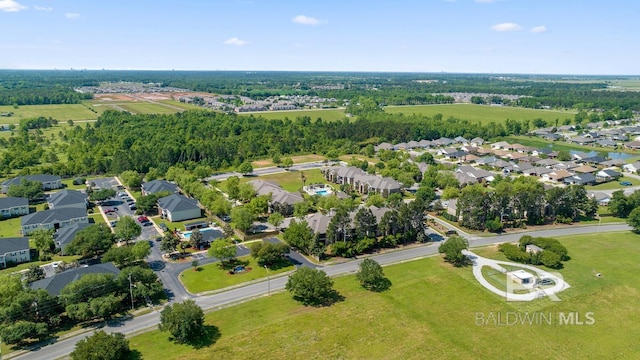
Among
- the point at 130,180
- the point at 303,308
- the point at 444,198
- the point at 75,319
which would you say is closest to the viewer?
the point at 75,319

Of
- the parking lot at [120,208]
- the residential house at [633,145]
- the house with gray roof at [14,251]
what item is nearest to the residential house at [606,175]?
the residential house at [633,145]

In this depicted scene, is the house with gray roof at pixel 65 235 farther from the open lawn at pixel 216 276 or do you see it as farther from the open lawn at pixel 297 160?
the open lawn at pixel 297 160

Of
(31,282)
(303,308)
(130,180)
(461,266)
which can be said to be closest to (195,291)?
(303,308)

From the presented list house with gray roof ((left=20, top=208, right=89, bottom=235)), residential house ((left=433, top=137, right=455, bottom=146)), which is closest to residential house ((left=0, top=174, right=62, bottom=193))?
house with gray roof ((left=20, top=208, right=89, bottom=235))

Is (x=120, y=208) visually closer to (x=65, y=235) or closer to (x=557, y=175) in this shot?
(x=65, y=235)

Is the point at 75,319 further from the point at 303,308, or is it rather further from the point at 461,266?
the point at 461,266

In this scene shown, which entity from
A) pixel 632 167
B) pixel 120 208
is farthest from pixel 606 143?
pixel 120 208
